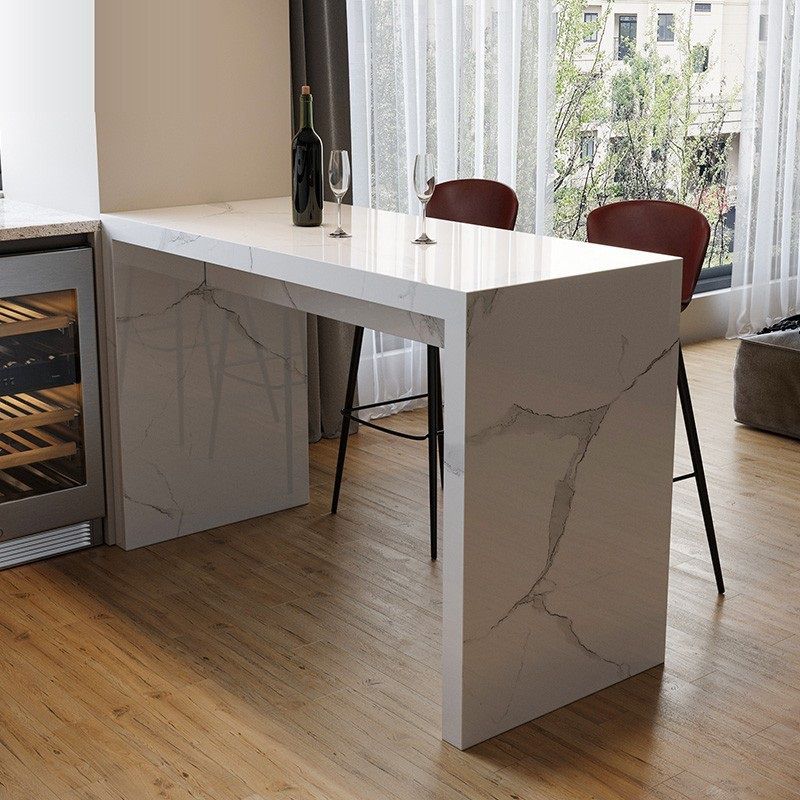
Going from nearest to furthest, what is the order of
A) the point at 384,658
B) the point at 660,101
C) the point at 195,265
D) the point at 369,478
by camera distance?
the point at 384,658
the point at 195,265
the point at 369,478
the point at 660,101

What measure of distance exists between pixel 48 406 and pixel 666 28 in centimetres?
386

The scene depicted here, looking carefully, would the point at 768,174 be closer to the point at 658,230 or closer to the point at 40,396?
the point at 658,230

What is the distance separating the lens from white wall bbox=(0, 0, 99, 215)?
130 inches

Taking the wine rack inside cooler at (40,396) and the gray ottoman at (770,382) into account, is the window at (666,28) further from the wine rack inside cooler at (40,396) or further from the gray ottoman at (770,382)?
the wine rack inside cooler at (40,396)

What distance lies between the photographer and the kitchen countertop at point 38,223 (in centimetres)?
317

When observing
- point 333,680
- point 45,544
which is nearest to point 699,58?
point 45,544

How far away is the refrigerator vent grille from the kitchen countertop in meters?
0.85

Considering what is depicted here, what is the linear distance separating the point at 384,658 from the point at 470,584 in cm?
55

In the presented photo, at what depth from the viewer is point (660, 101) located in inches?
234

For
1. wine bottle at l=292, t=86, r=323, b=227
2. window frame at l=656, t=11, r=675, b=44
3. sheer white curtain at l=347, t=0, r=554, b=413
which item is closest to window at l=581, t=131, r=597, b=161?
window frame at l=656, t=11, r=675, b=44

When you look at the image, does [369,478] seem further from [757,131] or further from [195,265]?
[757,131]

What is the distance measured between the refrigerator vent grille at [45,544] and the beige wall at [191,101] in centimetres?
94

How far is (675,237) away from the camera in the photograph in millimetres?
3148

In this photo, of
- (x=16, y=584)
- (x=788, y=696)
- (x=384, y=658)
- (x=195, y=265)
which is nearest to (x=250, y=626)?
(x=384, y=658)
